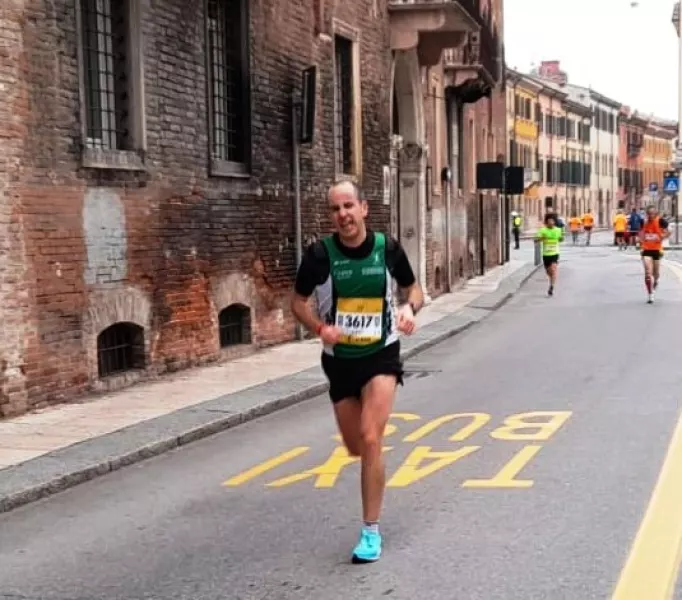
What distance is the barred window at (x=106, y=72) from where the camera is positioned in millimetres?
11281

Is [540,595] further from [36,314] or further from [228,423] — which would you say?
[36,314]

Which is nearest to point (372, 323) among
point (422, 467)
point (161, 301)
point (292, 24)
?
point (422, 467)

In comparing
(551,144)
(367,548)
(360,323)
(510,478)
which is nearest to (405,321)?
(360,323)

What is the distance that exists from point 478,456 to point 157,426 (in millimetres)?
2918

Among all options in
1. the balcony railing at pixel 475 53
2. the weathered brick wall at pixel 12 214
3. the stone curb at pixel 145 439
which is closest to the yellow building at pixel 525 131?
the balcony railing at pixel 475 53

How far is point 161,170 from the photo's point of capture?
12.3m

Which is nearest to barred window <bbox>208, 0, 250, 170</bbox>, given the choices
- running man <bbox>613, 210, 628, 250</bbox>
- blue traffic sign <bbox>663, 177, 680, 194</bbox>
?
blue traffic sign <bbox>663, 177, 680, 194</bbox>

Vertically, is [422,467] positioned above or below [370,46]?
below

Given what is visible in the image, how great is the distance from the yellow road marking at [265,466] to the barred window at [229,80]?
20.2 feet

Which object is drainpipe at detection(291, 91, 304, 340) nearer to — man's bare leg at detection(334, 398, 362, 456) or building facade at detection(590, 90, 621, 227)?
man's bare leg at detection(334, 398, 362, 456)

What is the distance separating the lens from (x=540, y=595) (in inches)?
190

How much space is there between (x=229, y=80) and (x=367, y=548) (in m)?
9.94

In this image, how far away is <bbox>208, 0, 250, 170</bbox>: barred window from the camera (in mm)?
13977

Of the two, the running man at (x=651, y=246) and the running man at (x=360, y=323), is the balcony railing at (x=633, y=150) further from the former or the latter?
the running man at (x=360, y=323)
